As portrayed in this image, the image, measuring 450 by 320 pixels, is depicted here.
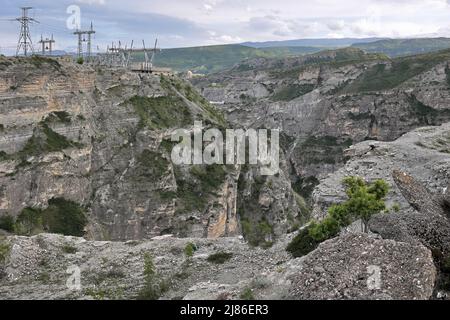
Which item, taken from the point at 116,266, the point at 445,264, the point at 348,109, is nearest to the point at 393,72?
the point at 348,109

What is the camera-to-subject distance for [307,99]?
481 ft

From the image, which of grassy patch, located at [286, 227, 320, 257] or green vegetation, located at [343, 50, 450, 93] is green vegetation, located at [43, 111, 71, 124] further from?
green vegetation, located at [343, 50, 450, 93]

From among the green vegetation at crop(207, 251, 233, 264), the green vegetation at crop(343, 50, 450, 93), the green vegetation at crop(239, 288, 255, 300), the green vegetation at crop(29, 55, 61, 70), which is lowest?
the green vegetation at crop(207, 251, 233, 264)

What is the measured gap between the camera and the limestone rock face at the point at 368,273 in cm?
1341

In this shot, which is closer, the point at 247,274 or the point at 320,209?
the point at 247,274

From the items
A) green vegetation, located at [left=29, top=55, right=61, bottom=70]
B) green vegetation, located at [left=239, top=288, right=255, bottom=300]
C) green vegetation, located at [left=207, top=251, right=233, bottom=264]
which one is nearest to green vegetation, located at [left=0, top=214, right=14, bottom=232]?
green vegetation, located at [left=29, top=55, right=61, bottom=70]

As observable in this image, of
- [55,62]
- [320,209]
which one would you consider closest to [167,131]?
[55,62]

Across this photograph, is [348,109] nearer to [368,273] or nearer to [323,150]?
[323,150]

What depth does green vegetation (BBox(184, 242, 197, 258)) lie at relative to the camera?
97.9 ft

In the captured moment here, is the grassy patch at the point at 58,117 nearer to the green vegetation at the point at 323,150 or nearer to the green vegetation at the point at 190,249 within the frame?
the green vegetation at the point at 190,249

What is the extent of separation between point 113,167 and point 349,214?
5083 cm

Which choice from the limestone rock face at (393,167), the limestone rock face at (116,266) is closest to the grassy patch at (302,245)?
the limestone rock face at (116,266)

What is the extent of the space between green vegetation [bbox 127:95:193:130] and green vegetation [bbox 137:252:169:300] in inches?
1951
